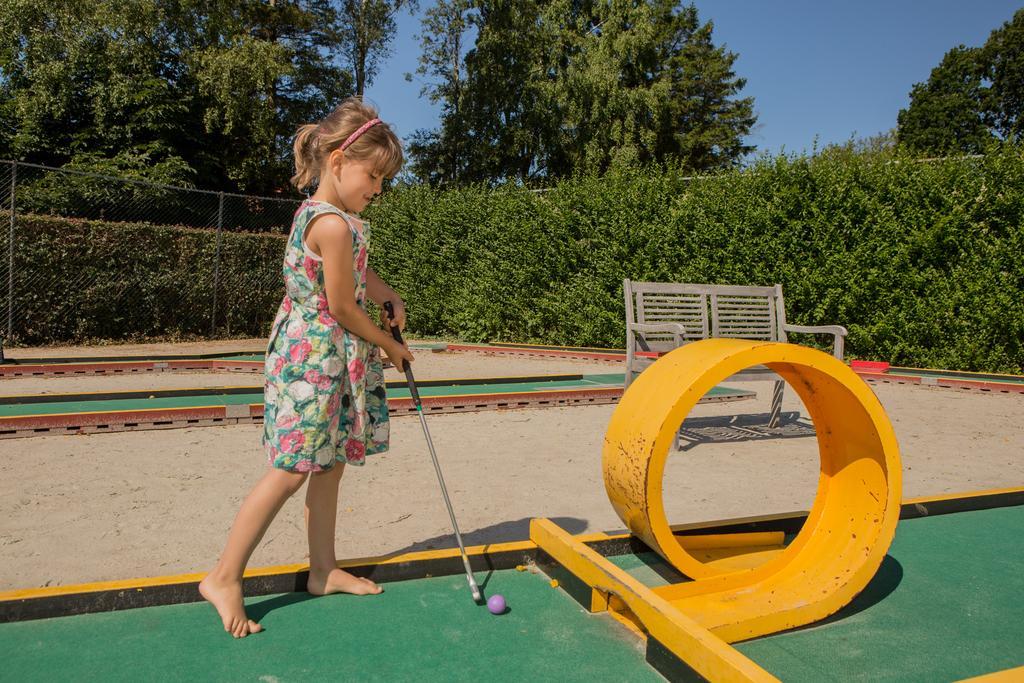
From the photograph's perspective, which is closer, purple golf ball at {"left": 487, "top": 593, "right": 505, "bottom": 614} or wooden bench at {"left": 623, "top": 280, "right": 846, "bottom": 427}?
purple golf ball at {"left": 487, "top": 593, "right": 505, "bottom": 614}

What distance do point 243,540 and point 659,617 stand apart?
1.17 m

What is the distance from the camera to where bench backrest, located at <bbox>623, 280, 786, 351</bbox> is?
5895mm

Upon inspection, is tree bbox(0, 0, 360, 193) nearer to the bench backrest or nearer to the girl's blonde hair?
the bench backrest

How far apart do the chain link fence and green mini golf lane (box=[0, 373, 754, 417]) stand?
278 inches

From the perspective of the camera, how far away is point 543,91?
85.9 feet

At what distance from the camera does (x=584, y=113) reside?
26.4 m

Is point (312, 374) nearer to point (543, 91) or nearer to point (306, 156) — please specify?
point (306, 156)

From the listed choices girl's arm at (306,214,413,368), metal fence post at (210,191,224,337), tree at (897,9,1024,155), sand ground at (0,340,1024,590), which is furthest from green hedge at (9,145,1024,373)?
tree at (897,9,1024,155)

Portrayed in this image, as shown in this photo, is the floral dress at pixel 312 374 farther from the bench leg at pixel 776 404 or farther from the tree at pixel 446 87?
the tree at pixel 446 87

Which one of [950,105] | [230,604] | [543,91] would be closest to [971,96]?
[950,105]

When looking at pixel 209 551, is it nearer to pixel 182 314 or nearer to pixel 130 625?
pixel 130 625

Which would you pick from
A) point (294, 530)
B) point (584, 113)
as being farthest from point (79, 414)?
point (584, 113)

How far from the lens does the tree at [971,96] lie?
44594 mm

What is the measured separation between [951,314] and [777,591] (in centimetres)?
835
